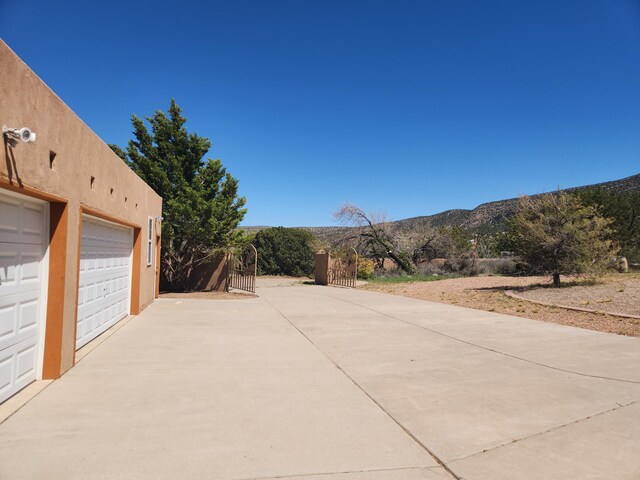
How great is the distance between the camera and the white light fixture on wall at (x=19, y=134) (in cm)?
416

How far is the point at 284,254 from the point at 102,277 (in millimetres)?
24457

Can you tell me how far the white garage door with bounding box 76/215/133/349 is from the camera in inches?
291

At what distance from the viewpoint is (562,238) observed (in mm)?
15469

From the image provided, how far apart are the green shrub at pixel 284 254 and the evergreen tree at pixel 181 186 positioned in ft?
44.5

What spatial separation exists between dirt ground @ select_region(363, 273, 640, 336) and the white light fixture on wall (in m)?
10.6

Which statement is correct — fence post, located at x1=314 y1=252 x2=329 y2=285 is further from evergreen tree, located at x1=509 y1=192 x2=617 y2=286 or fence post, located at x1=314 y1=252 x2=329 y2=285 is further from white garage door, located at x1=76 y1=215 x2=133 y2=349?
white garage door, located at x1=76 y1=215 x2=133 y2=349

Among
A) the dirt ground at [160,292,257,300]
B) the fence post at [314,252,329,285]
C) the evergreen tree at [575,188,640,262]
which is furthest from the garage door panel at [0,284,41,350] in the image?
the evergreen tree at [575,188,640,262]

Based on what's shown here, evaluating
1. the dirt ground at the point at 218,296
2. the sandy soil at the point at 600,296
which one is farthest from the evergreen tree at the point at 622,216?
the dirt ground at the point at 218,296

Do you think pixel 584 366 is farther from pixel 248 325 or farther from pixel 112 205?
pixel 112 205

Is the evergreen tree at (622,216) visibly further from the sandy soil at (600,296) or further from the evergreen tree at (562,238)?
the sandy soil at (600,296)

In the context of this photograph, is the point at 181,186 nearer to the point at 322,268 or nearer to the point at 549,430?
the point at 322,268

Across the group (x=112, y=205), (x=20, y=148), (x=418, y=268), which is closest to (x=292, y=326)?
(x=112, y=205)

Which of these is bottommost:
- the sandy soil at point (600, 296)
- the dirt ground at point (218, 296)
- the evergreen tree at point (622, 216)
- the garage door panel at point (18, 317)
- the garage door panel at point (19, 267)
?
the dirt ground at point (218, 296)

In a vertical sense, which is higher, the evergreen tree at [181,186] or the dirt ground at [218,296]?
the evergreen tree at [181,186]
